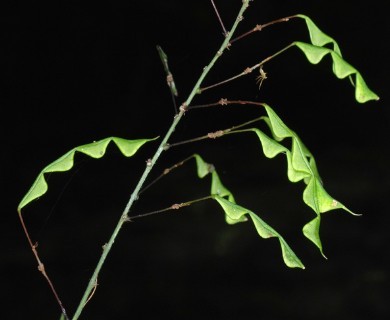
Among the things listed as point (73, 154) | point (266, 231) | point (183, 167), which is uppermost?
point (73, 154)

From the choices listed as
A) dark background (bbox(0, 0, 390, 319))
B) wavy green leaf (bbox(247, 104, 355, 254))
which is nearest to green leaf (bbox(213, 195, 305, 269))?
wavy green leaf (bbox(247, 104, 355, 254))

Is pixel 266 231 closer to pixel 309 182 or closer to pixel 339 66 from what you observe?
pixel 309 182

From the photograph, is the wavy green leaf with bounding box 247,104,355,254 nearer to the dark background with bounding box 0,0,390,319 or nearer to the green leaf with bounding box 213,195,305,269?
the green leaf with bounding box 213,195,305,269

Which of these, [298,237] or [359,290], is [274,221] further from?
[359,290]

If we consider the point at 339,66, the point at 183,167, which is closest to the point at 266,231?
the point at 339,66

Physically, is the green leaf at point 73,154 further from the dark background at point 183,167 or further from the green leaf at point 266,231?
the dark background at point 183,167

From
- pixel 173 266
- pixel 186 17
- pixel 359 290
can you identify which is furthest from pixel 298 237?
pixel 186 17

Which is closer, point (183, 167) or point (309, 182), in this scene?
point (309, 182)

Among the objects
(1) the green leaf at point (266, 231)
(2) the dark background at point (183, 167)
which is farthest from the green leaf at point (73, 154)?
(2) the dark background at point (183, 167)
